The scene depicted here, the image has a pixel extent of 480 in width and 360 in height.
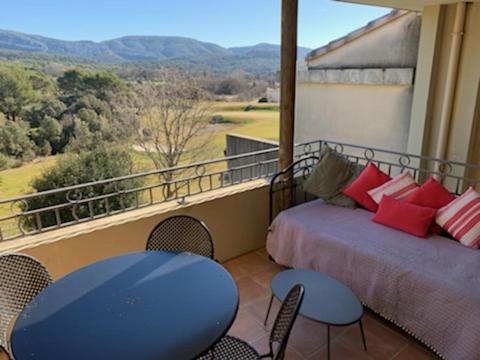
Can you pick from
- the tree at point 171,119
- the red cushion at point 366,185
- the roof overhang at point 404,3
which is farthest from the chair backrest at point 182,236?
the tree at point 171,119

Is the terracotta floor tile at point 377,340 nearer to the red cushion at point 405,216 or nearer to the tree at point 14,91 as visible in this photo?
the red cushion at point 405,216

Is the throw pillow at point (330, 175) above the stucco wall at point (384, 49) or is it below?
below

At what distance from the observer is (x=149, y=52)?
4246 millimetres

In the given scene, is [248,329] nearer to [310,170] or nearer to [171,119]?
[310,170]

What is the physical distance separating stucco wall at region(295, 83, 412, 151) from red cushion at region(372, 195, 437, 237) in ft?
6.57

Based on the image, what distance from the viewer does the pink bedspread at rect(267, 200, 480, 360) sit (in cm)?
177

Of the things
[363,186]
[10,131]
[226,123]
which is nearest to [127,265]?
[363,186]

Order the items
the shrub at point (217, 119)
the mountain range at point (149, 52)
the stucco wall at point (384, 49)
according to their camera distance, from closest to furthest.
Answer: the mountain range at point (149, 52)
the stucco wall at point (384, 49)
the shrub at point (217, 119)

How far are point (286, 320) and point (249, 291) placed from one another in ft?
4.40

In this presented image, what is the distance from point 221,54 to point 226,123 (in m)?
0.95

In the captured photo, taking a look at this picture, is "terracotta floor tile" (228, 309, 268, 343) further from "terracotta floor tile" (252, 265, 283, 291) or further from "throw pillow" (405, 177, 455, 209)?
"throw pillow" (405, 177, 455, 209)

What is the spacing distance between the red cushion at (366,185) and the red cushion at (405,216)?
20 centimetres

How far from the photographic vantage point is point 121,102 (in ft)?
14.2

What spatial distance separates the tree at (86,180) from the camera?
279 centimetres
